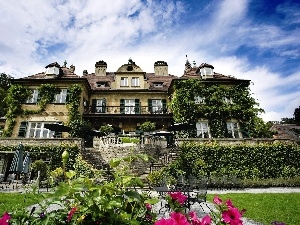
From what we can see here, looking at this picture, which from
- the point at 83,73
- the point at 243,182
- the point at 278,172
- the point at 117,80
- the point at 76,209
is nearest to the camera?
the point at 76,209

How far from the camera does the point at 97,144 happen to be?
74.0 feet

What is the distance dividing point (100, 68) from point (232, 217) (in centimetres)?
3490

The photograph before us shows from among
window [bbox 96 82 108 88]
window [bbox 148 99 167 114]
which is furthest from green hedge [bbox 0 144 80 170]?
window [bbox 96 82 108 88]

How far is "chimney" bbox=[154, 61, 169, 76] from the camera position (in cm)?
3484

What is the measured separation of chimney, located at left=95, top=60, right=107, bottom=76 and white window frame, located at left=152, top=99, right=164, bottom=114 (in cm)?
1026

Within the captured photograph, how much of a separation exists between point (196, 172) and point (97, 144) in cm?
1000

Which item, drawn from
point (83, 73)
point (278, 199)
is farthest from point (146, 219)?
point (83, 73)

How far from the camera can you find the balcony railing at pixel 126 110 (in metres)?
28.0

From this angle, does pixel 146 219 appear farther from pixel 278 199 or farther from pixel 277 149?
pixel 277 149

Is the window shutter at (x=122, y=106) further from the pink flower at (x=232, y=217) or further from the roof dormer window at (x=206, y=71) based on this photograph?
the pink flower at (x=232, y=217)

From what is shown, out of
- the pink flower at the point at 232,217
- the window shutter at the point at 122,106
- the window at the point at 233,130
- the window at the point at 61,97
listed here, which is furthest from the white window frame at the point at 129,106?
the pink flower at the point at 232,217

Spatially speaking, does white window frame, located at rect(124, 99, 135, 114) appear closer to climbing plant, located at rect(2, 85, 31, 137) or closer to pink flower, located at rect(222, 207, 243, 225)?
climbing plant, located at rect(2, 85, 31, 137)

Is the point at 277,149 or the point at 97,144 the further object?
the point at 97,144

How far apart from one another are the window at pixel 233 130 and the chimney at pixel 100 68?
19.5 m
